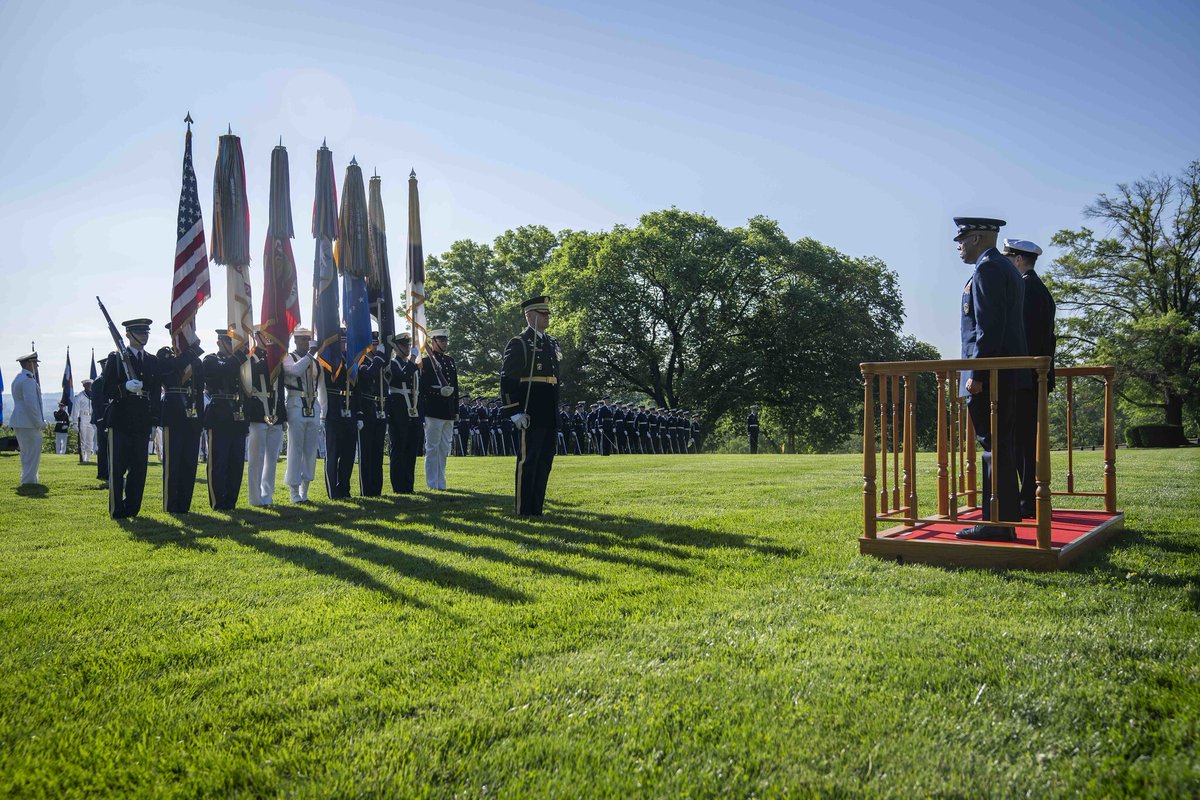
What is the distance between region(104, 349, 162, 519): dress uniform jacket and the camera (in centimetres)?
938

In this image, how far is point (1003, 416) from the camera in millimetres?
5762

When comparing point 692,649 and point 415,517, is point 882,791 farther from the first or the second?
point 415,517

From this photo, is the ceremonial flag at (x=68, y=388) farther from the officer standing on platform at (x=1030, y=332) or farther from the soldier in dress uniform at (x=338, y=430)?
the officer standing on platform at (x=1030, y=332)

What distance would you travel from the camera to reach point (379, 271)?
574 inches

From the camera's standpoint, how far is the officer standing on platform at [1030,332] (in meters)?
6.41

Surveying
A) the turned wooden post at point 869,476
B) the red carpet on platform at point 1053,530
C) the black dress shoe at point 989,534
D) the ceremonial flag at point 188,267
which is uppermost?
the ceremonial flag at point 188,267

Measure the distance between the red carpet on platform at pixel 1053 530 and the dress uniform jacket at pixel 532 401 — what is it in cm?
393

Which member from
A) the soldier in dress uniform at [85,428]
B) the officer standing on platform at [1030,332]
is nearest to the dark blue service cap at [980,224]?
the officer standing on platform at [1030,332]

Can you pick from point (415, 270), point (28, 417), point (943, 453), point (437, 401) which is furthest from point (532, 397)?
point (28, 417)

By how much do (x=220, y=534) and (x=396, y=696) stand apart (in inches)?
212

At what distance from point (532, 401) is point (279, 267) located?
6552mm

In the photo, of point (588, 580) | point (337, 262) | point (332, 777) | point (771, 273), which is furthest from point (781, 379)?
point (332, 777)

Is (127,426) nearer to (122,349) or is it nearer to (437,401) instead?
(122,349)

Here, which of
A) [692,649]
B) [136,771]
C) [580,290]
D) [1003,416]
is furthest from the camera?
[580,290]
